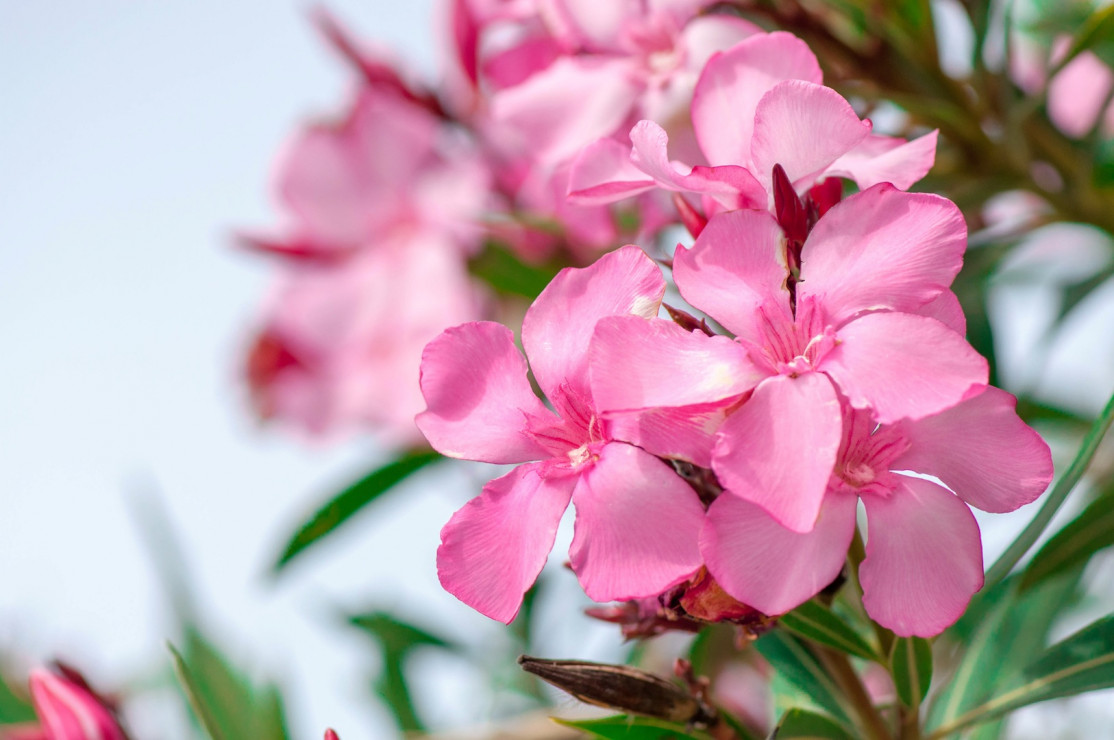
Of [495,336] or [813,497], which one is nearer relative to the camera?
[813,497]

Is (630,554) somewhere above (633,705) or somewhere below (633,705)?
above

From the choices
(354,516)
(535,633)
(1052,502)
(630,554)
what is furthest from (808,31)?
(535,633)

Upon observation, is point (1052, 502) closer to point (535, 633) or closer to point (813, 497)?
point (813, 497)

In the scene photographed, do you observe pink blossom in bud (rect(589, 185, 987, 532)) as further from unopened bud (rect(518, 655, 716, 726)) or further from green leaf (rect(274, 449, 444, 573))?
green leaf (rect(274, 449, 444, 573))

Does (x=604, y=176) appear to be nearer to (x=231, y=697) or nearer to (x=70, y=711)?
(x=70, y=711)

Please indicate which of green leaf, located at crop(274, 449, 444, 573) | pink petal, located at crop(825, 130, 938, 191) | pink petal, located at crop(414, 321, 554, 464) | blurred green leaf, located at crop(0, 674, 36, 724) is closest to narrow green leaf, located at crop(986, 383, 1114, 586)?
pink petal, located at crop(825, 130, 938, 191)

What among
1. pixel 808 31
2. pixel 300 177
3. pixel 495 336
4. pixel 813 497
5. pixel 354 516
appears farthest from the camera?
pixel 300 177

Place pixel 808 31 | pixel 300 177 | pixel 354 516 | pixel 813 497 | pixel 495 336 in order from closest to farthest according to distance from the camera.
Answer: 1. pixel 813 497
2. pixel 495 336
3. pixel 808 31
4. pixel 354 516
5. pixel 300 177
